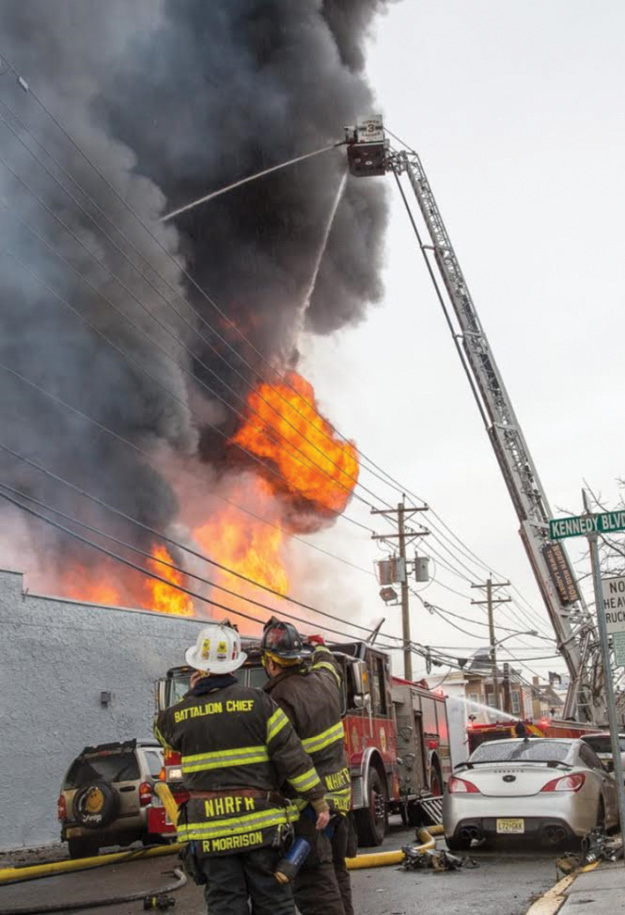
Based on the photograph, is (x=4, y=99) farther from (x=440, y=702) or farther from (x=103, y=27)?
(x=440, y=702)

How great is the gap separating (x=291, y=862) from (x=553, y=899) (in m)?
3.25

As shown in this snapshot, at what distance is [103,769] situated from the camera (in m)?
13.8

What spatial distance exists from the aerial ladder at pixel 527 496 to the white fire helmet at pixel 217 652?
20.1m

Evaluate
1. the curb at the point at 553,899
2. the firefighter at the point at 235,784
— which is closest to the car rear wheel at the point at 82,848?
the curb at the point at 553,899

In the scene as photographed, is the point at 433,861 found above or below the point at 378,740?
below

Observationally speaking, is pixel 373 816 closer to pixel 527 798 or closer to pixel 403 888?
pixel 527 798

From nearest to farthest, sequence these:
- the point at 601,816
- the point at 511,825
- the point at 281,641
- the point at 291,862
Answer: the point at 291,862, the point at 281,641, the point at 511,825, the point at 601,816

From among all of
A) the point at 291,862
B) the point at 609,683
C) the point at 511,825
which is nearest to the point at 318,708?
the point at 291,862

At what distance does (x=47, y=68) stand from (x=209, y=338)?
9808mm

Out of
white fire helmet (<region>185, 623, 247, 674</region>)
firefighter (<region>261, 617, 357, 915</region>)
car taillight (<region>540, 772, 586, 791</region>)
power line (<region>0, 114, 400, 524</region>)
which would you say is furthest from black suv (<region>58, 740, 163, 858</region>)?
power line (<region>0, 114, 400, 524</region>)

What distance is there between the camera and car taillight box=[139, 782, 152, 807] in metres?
13.1

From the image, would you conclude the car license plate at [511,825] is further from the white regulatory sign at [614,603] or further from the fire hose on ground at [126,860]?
the white regulatory sign at [614,603]

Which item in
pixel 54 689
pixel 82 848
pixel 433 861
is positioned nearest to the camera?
pixel 433 861

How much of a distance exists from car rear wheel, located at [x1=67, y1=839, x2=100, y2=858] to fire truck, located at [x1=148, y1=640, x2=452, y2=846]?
3.72ft
